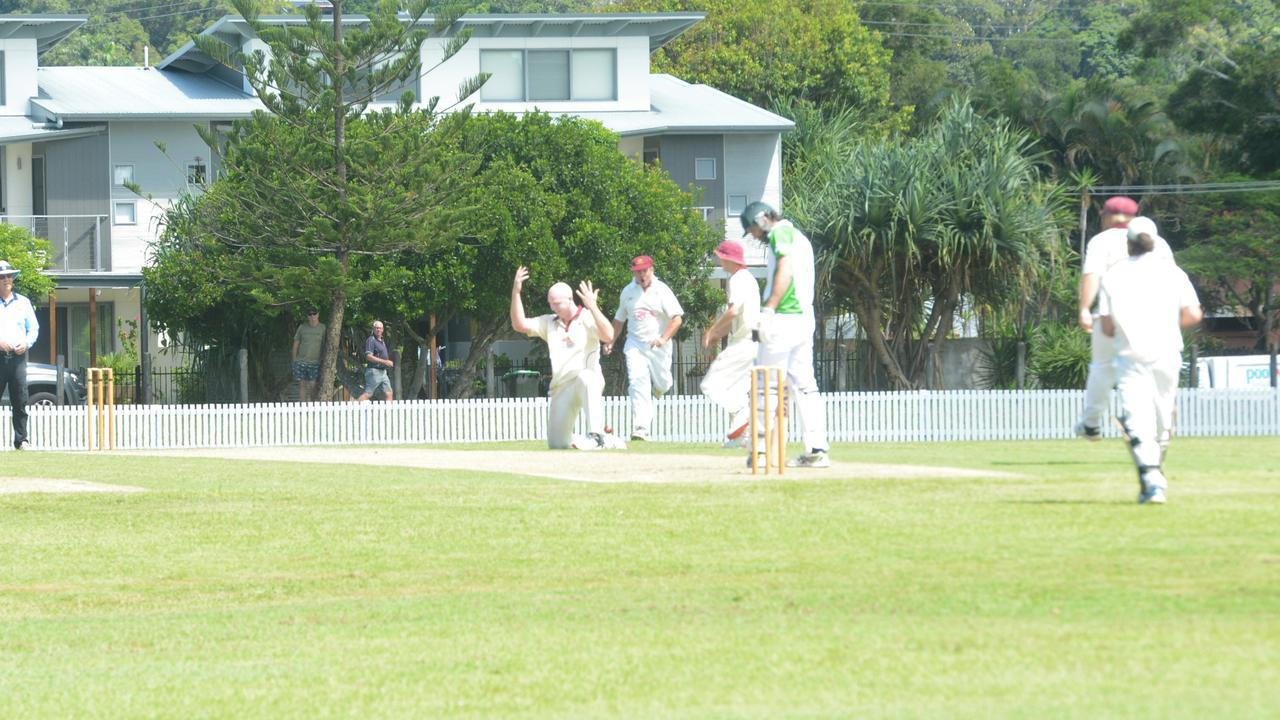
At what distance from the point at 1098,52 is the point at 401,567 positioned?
87941 mm

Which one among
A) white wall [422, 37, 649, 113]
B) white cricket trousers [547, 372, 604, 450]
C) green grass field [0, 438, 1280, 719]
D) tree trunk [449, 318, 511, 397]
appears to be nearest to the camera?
green grass field [0, 438, 1280, 719]

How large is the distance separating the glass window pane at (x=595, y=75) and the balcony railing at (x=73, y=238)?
1135 centimetres

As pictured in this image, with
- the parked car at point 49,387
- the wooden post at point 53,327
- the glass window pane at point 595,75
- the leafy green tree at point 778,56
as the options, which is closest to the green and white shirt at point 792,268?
the parked car at point 49,387

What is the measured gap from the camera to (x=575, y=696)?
6672 mm

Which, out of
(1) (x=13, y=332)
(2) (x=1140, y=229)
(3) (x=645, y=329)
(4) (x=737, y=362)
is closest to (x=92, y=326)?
(1) (x=13, y=332)

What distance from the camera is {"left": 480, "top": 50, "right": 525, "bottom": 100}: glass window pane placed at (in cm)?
4425

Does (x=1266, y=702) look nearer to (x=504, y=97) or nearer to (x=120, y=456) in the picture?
(x=120, y=456)

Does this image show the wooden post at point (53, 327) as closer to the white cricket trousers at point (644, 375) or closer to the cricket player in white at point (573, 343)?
the white cricket trousers at point (644, 375)

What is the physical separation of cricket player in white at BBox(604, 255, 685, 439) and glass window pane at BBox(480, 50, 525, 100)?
88.2ft

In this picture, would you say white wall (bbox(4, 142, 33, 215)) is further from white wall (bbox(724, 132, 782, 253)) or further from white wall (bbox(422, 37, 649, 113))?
white wall (bbox(724, 132, 782, 253))

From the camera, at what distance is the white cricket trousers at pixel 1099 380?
1172 cm

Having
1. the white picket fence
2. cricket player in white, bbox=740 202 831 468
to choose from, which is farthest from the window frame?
cricket player in white, bbox=740 202 831 468

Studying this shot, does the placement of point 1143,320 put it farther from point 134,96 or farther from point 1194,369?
point 134,96

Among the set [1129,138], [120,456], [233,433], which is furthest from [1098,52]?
[120,456]
